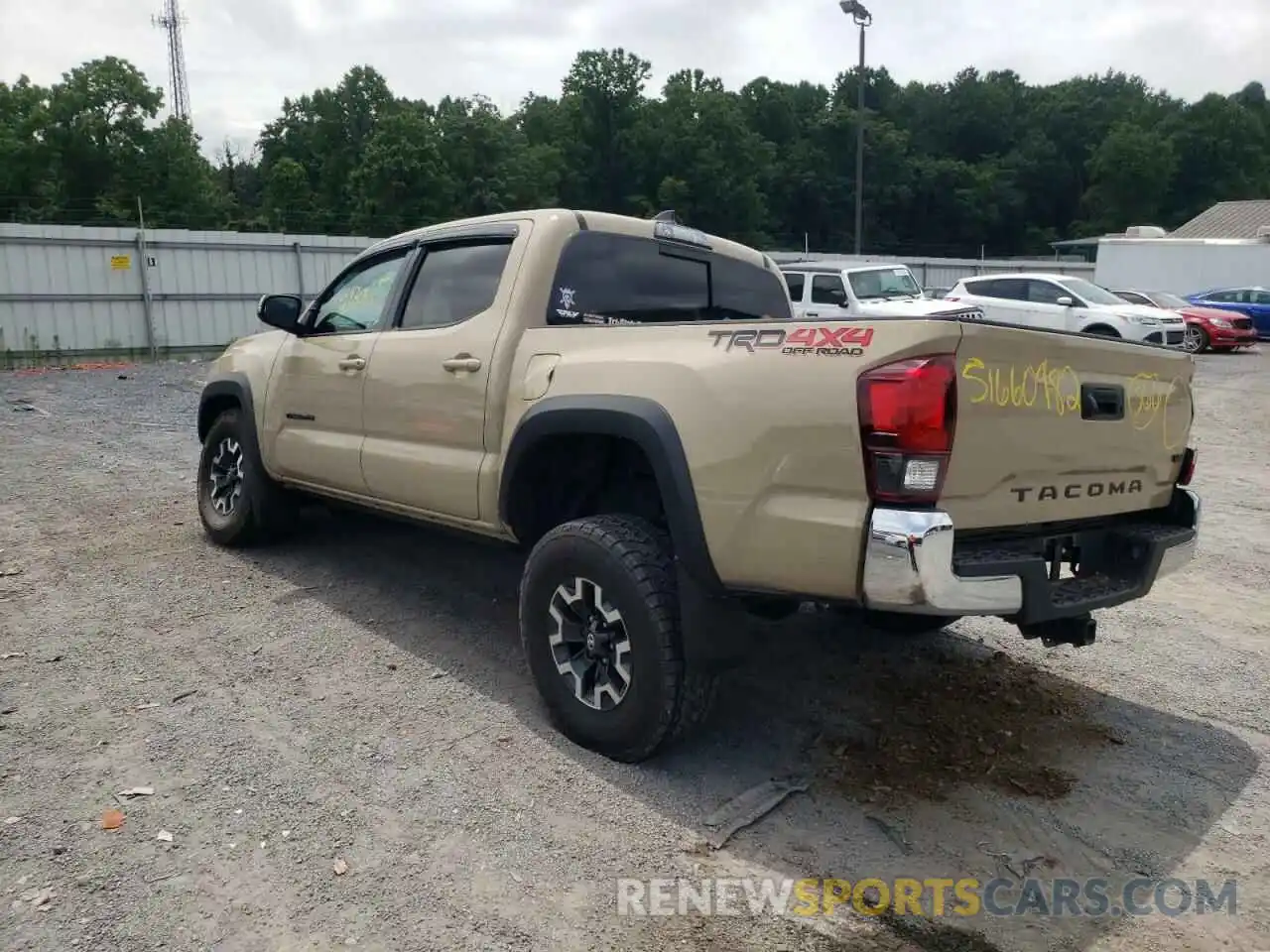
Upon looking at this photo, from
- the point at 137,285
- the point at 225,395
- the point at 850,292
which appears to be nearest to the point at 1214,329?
the point at 850,292

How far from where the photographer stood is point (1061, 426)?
3.16m

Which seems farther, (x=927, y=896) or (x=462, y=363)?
(x=462, y=363)

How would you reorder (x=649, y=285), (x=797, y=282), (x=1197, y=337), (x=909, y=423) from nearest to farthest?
1. (x=909, y=423)
2. (x=649, y=285)
3. (x=797, y=282)
4. (x=1197, y=337)

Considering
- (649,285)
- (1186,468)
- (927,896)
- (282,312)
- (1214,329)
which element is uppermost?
(649,285)

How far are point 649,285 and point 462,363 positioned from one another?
2.96 ft

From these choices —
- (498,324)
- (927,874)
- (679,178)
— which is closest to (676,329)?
(498,324)

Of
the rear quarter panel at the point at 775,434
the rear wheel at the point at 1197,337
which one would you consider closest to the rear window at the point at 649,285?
the rear quarter panel at the point at 775,434

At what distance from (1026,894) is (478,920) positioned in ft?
5.11

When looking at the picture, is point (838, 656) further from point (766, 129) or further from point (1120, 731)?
point (766, 129)

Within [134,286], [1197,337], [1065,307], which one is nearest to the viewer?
[1065,307]

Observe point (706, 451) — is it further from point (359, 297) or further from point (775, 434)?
point (359, 297)

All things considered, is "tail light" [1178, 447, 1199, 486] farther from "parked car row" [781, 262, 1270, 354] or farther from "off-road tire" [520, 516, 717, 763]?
"parked car row" [781, 262, 1270, 354]

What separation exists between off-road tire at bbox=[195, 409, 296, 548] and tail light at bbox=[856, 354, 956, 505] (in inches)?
158

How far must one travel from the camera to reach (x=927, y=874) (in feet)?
9.59
